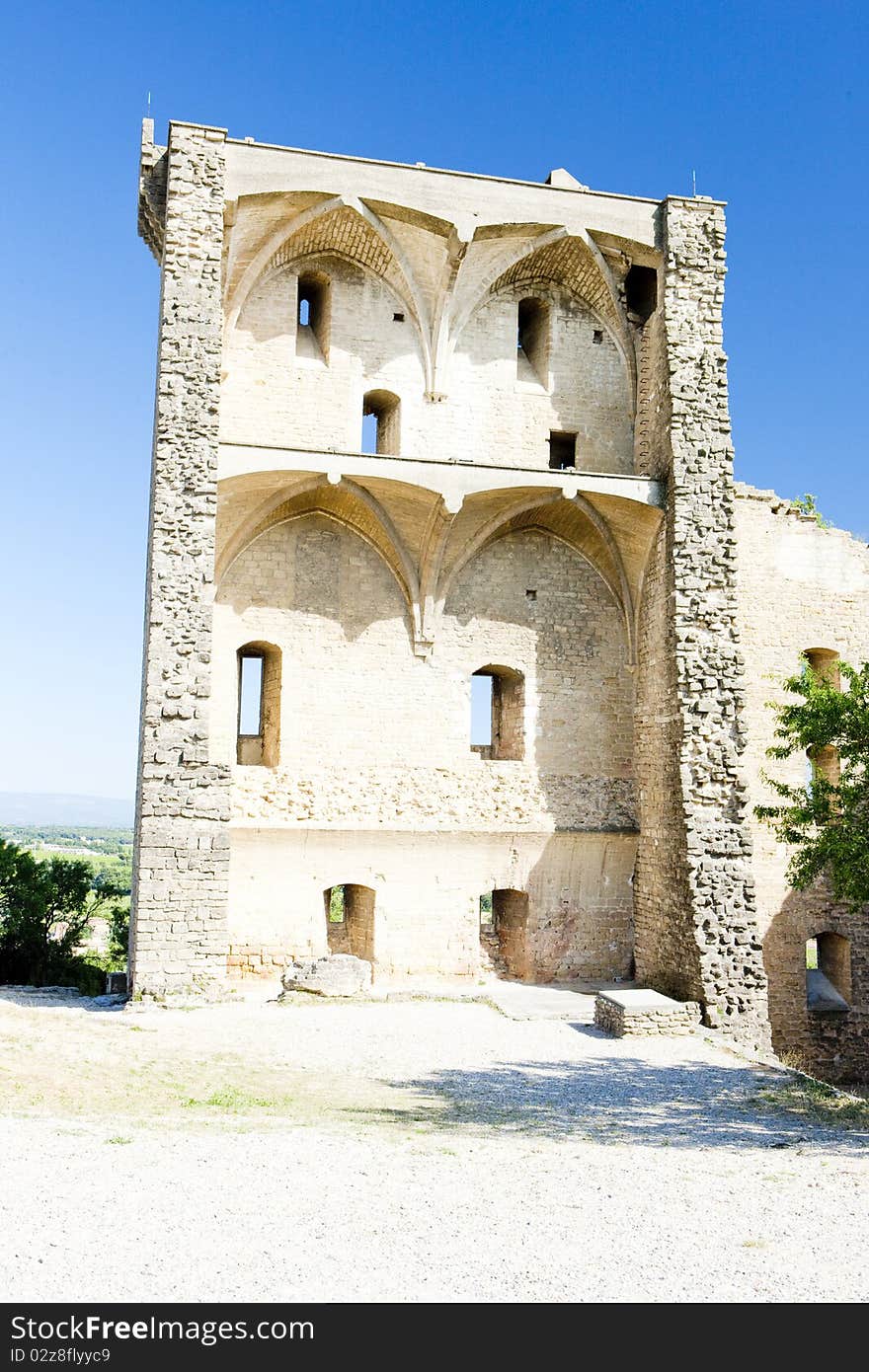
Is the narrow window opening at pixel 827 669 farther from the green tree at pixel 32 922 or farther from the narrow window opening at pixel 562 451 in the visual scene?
the green tree at pixel 32 922

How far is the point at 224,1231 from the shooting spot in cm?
583

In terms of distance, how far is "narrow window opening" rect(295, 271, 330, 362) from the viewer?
1683cm

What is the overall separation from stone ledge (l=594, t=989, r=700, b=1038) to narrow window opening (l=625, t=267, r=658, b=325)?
11.2 m

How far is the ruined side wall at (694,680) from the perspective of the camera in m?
14.6

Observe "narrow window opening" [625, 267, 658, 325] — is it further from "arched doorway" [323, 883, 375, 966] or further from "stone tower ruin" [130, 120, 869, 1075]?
"arched doorway" [323, 883, 375, 966]

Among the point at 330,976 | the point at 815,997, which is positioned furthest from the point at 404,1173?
the point at 815,997

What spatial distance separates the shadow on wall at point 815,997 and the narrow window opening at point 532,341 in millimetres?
9710

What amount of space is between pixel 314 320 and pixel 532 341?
A: 3832 mm

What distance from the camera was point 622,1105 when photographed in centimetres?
949

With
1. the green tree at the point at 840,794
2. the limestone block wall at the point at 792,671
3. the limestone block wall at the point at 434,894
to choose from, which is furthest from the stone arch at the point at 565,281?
the green tree at the point at 840,794

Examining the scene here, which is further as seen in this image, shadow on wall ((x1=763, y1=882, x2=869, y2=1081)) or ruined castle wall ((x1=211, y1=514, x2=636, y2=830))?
shadow on wall ((x1=763, y1=882, x2=869, y2=1081))

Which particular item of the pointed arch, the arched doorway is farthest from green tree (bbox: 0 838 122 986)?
the pointed arch
